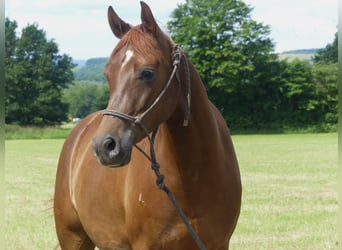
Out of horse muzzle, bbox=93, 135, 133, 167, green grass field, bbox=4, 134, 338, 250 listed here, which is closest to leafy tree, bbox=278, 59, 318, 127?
green grass field, bbox=4, 134, 338, 250

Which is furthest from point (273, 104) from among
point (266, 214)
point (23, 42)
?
point (266, 214)

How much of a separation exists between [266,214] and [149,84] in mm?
6133

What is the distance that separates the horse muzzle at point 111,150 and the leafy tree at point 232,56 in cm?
4180

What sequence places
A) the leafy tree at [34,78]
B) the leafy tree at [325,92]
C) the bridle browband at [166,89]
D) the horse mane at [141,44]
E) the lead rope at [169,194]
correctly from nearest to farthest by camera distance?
the bridle browband at [166,89]
the horse mane at [141,44]
the lead rope at [169,194]
the leafy tree at [325,92]
the leafy tree at [34,78]

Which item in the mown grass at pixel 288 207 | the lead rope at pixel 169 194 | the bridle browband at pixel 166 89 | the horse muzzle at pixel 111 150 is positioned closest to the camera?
the horse muzzle at pixel 111 150

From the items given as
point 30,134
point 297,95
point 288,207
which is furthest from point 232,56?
point 288,207

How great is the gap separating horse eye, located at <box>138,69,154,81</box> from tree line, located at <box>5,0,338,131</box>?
127 feet

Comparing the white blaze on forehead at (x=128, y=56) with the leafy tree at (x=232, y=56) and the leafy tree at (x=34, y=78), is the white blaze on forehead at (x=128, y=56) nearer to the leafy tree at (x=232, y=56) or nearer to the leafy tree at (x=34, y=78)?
the leafy tree at (x=232, y=56)

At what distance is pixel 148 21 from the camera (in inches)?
105

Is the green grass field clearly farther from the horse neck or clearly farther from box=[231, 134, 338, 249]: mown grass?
the horse neck

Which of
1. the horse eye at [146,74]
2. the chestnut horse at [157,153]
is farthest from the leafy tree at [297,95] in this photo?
the horse eye at [146,74]

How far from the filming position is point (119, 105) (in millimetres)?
2508

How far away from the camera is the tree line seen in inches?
1727

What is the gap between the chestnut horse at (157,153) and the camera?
2.54m
